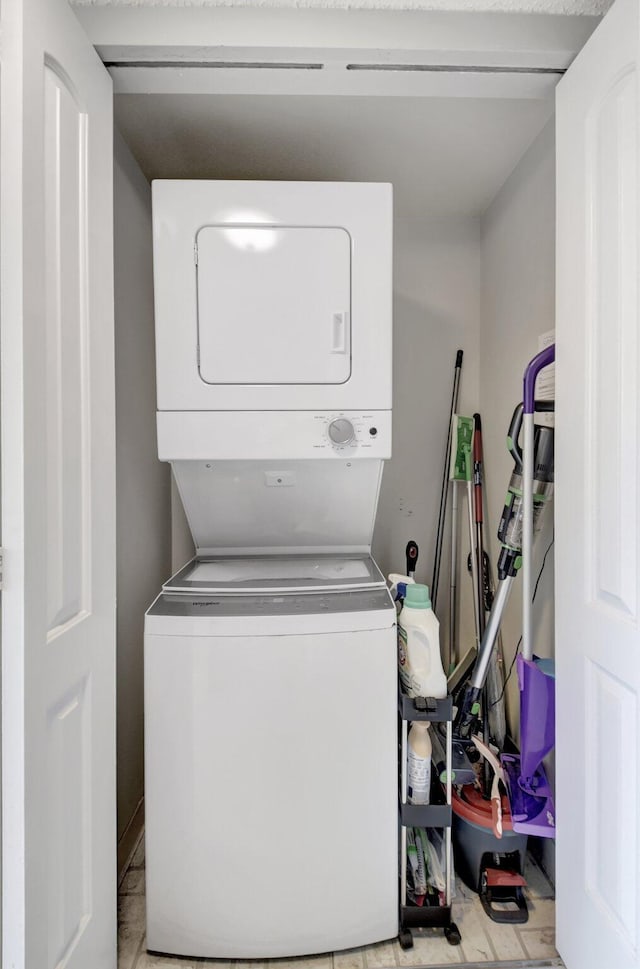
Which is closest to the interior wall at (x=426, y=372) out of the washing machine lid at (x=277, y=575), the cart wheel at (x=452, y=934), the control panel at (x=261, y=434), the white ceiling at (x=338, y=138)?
the white ceiling at (x=338, y=138)

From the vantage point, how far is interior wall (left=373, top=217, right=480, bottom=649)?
2350 millimetres

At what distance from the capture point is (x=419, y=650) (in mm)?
1475

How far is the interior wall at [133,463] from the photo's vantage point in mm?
1723

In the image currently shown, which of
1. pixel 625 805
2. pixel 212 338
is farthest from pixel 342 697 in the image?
pixel 212 338

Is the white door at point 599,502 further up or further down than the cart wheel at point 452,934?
further up

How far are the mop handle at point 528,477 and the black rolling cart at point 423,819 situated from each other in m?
0.34

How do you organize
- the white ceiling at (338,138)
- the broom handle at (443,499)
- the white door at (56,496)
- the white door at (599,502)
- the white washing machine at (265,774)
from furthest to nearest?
the broom handle at (443,499) → the white ceiling at (338,138) → the white washing machine at (265,774) → the white door at (599,502) → the white door at (56,496)

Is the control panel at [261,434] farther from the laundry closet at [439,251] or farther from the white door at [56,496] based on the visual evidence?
the white door at [56,496]

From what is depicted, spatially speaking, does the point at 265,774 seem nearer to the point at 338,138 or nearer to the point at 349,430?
the point at 349,430

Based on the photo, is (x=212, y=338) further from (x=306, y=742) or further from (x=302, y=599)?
(x=306, y=742)

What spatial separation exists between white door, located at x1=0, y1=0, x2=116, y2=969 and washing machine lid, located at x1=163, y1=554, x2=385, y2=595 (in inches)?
12.8

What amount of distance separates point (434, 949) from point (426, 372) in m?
2.09

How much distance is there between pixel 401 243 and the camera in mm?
2346

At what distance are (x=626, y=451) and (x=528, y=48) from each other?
40.2 inches
